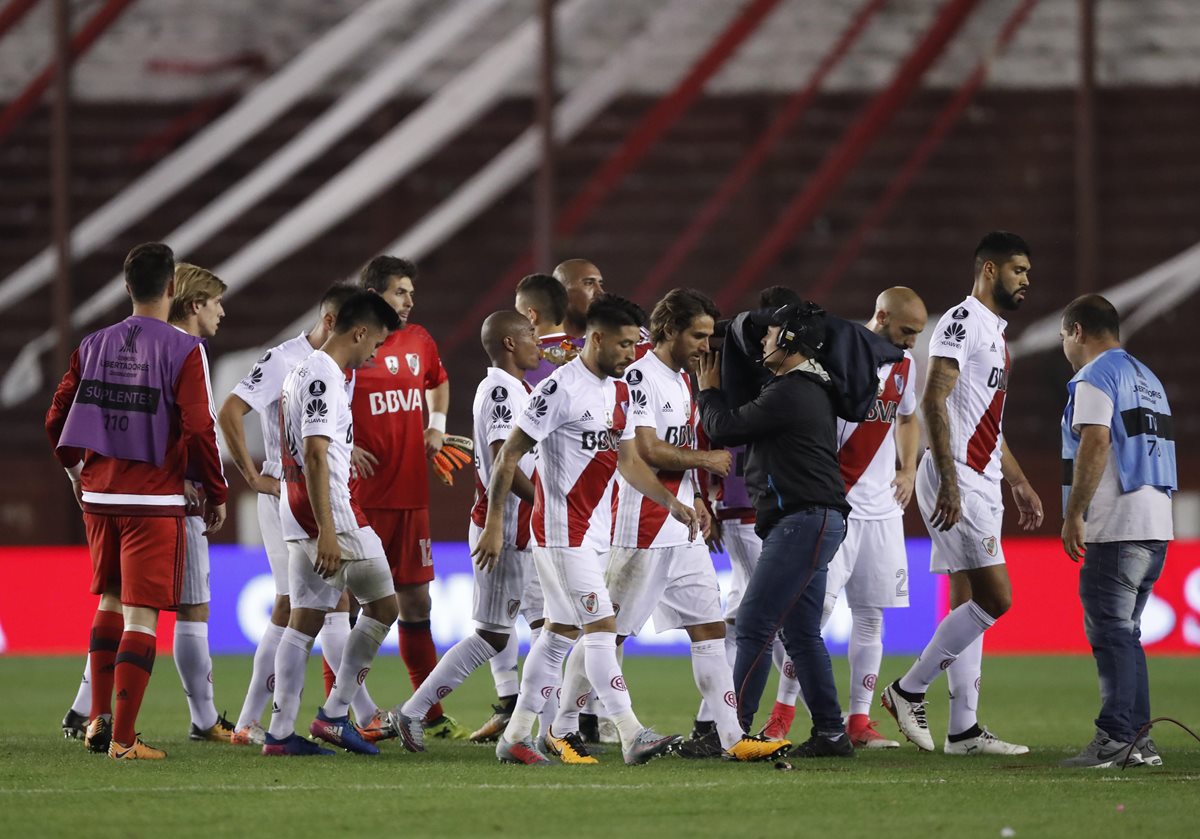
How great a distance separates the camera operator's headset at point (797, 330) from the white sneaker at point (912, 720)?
1.69 m

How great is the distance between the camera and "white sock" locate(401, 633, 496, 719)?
751 centimetres

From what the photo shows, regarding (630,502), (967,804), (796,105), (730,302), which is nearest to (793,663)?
(630,502)

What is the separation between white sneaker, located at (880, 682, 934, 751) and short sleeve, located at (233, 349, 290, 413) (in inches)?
124

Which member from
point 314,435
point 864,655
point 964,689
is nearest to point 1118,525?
point 964,689

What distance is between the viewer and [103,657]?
7.54 m

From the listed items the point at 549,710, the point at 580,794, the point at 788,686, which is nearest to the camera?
the point at 580,794

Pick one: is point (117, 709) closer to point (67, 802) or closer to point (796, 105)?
point (67, 802)

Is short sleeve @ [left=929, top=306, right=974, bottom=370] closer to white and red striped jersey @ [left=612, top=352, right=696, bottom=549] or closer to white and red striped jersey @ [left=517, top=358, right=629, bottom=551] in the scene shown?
white and red striped jersey @ [left=612, top=352, right=696, bottom=549]

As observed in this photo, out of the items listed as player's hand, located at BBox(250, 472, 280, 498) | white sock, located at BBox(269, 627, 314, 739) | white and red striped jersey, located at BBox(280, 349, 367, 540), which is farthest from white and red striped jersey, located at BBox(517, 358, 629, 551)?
player's hand, located at BBox(250, 472, 280, 498)

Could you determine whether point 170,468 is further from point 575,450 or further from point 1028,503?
point 1028,503

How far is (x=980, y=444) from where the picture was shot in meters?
7.82

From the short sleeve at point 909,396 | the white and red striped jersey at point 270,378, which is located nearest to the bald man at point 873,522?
the short sleeve at point 909,396

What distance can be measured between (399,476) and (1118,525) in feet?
10.8

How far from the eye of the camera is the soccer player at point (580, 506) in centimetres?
698
